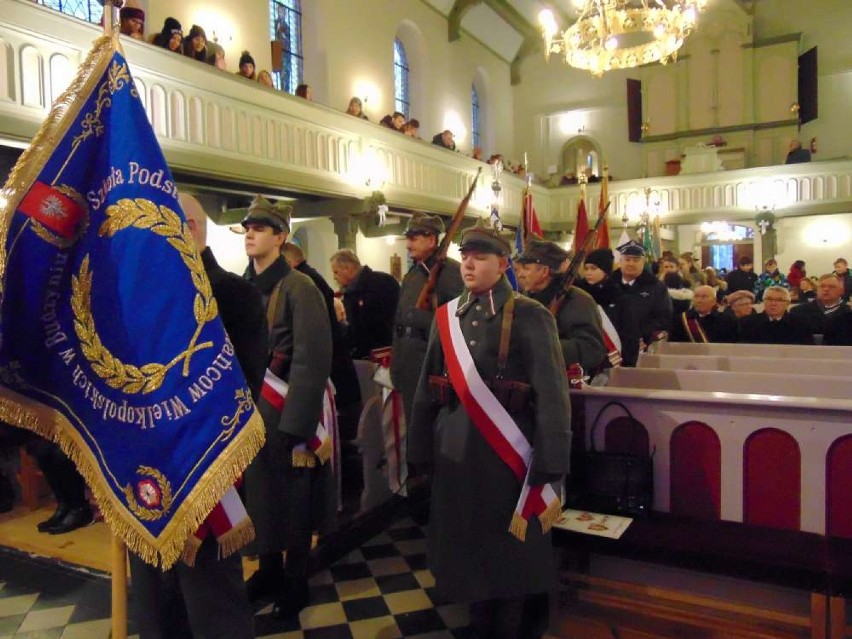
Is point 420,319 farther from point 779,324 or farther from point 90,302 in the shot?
point 779,324

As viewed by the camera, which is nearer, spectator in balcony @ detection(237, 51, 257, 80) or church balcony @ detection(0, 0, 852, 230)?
church balcony @ detection(0, 0, 852, 230)

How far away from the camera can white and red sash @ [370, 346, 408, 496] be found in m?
3.58

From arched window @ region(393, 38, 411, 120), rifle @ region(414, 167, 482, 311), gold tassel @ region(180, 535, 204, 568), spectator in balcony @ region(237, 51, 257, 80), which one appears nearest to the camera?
gold tassel @ region(180, 535, 204, 568)

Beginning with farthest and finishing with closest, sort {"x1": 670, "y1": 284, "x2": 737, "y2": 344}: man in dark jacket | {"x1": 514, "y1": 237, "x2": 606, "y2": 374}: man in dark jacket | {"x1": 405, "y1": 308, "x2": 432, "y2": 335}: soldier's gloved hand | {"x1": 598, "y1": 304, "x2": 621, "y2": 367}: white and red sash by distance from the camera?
1. {"x1": 670, "y1": 284, "x2": 737, "y2": 344}: man in dark jacket
2. {"x1": 598, "y1": 304, "x2": 621, "y2": 367}: white and red sash
3. {"x1": 405, "y1": 308, "x2": 432, "y2": 335}: soldier's gloved hand
4. {"x1": 514, "y1": 237, "x2": 606, "y2": 374}: man in dark jacket

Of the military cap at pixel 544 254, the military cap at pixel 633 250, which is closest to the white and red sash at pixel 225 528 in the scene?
the military cap at pixel 544 254

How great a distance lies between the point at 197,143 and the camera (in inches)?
281

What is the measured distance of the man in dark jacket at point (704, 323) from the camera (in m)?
5.52

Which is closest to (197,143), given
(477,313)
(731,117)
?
(477,313)

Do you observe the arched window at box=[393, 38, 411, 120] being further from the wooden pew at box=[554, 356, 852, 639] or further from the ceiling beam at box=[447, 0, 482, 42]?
the wooden pew at box=[554, 356, 852, 639]

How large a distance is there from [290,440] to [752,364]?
3034 millimetres

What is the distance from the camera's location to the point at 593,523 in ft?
8.77

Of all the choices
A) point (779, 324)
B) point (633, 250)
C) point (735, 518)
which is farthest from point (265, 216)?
point (779, 324)

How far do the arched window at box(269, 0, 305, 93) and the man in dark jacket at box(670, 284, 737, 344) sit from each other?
7178mm

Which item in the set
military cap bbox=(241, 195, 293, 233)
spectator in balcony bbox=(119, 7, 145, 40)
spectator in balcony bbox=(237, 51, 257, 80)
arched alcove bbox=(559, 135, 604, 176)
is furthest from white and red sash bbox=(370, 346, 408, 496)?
arched alcove bbox=(559, 135, 604, 176)
